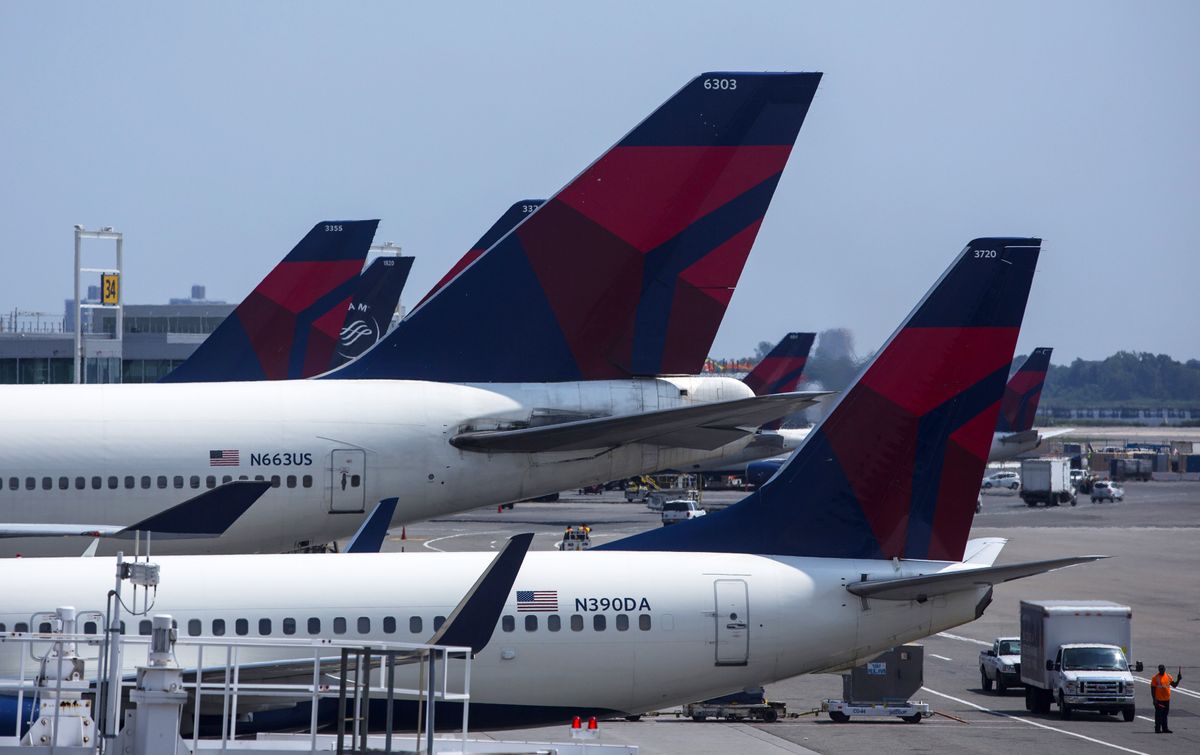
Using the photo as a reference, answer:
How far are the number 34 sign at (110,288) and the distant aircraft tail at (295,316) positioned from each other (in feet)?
73.2

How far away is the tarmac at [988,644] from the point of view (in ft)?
88.1

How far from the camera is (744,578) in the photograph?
19.7 meters

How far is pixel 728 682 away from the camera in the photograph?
19672 millimetres

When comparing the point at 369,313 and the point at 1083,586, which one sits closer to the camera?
the point at 369,313

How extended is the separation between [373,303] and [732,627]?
29.5 m

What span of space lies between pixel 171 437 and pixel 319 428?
2.38 m

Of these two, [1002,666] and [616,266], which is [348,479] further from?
[1002,666]

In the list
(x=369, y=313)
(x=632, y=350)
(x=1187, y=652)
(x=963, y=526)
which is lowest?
(x=1187, y=652)

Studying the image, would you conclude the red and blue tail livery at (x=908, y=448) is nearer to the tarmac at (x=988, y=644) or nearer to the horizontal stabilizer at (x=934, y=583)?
the horizontal stabilizer at (x=934, y=583)

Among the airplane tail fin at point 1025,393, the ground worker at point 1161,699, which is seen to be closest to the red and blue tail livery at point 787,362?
the airplane tail fin at point 1025,393

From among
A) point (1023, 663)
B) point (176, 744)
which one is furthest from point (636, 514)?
point (176, 744)

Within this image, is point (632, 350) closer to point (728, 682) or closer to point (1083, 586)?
point (728, 682)

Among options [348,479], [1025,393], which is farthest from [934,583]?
[1025,393]

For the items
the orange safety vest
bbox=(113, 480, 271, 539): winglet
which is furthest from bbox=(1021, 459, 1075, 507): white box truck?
bbox=(113, 480, 271, 539): winglet
